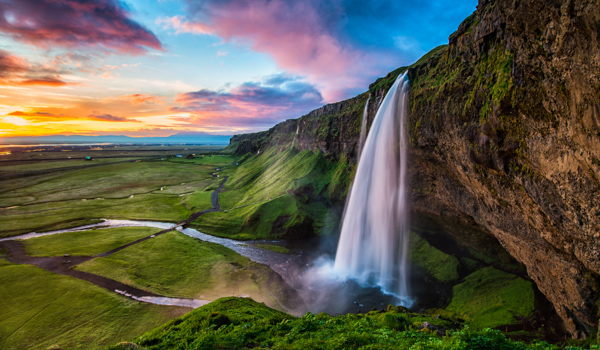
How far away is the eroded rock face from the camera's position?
1196 centimetres

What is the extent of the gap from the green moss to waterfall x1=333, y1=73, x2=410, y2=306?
141 cm

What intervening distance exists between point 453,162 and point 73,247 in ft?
207

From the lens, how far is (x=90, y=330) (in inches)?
897

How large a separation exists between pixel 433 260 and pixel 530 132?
81.7 ft

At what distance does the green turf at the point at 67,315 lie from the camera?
2169cm

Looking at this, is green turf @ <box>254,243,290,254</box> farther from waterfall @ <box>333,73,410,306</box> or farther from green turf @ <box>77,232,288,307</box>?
waterfall @ <box>333,73,410,306</box>

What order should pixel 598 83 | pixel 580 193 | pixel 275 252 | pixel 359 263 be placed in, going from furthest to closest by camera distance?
pixel 275 252
pixel 359 263
pixel 580 193
pixel 598 83

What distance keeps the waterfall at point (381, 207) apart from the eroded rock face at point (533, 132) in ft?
23.7

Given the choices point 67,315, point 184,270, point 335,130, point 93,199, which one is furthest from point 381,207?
point 93,199

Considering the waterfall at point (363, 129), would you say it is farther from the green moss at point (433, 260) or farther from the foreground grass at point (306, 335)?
the foreground grass at point (306, 335)

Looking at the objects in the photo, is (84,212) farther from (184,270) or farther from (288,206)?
(288,206)

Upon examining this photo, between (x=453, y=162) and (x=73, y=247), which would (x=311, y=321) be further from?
(x=73, y=247)

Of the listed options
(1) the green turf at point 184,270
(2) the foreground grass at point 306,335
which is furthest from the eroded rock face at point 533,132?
(1) the green turf at point 184,270

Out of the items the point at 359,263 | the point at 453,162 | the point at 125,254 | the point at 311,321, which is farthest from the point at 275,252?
the point at 453,162
